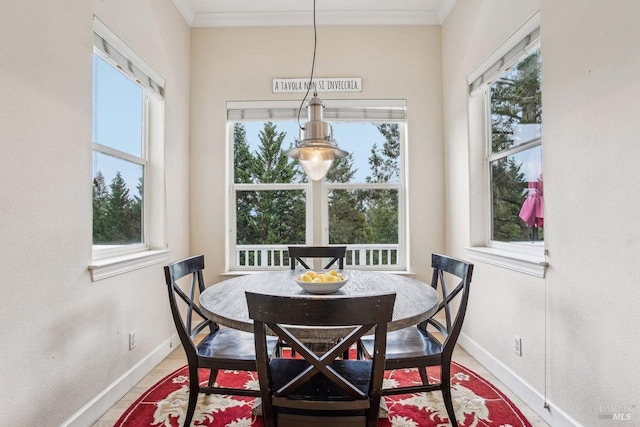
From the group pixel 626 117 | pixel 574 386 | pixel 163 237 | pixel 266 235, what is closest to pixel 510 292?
pixel 574 386

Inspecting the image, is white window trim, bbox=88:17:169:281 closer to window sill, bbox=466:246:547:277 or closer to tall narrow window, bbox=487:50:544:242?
window sill, bbox=466:246:547:277

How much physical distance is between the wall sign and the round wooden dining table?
6.04 feet

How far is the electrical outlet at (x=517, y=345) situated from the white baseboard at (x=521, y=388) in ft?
0.49

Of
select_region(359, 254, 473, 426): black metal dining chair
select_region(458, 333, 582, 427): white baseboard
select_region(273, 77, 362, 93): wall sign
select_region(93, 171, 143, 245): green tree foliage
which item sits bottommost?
select_region(458, 333, 582, 427): white baseboard

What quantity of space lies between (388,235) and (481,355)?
1291mm

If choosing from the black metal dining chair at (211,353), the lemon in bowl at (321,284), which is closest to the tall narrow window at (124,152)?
the black metal dining chair at (211,353)

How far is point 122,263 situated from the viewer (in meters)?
2.00

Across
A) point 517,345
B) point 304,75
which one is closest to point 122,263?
point 304,75

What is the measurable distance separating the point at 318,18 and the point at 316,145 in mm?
2027

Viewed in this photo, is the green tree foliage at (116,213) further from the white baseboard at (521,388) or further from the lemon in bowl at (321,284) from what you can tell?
the white baseboard at (521,388)

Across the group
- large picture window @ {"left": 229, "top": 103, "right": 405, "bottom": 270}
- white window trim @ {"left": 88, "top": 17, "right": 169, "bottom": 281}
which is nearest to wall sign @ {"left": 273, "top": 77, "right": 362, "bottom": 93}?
large picture window @ {"left": 229, "top": 103, "right": 405, "bottom": 270}

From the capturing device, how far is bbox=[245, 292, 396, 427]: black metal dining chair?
103cm

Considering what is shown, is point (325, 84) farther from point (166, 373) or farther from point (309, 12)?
point (166, 373)

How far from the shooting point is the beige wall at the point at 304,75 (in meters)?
3.10
